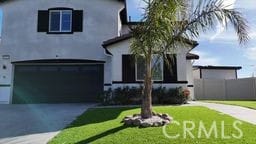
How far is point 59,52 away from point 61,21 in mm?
2262

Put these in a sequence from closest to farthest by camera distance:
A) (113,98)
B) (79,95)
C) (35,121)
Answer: (35,121)
(113,98)
(79,95)

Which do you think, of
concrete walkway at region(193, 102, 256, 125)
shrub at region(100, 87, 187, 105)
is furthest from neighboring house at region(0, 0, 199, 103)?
→ concrete walkway at region(193, 102, 256, 125)

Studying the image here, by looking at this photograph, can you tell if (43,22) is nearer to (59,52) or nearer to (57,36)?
(57,36)

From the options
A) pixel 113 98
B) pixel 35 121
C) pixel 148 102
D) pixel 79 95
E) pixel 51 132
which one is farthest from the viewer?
pixel 79 95

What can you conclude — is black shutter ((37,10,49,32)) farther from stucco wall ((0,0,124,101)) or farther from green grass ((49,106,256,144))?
green grass ((49,106,256,144))

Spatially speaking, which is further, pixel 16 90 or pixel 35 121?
pixel 16 90

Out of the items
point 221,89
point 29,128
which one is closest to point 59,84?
point 29,128

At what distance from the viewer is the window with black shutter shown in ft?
67.8

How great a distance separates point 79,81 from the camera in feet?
67.4

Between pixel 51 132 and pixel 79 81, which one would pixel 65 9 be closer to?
pixel 79 81

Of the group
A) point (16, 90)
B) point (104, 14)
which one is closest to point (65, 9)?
point (104, 14)

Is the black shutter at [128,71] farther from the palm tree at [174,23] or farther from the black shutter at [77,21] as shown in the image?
the palm tree at [174,23]

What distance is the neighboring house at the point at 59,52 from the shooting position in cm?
2047

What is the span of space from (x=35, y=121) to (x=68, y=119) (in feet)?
4.11
